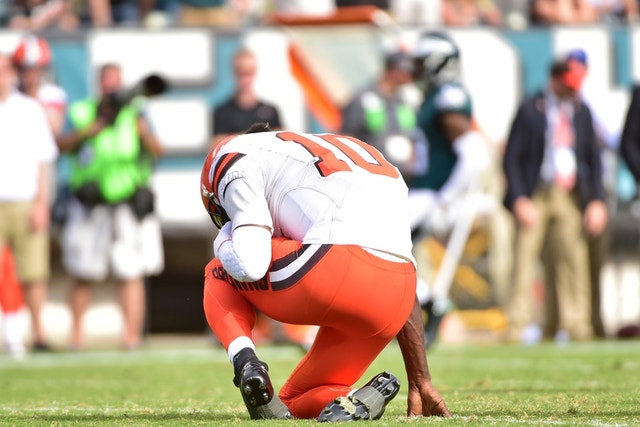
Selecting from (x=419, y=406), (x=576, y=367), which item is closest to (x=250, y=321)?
(x=419, y=406)

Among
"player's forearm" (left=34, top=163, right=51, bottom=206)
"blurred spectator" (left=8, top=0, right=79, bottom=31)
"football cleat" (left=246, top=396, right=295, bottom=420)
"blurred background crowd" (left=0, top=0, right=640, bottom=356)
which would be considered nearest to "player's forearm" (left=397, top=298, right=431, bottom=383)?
"football cleat" (left=246, top=396, right=295, bottom=420)

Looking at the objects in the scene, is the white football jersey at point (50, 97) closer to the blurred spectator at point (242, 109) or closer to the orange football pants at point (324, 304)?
the blurred spectator at point (242, 109)

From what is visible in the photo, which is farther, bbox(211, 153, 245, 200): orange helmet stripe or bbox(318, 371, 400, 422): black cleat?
bbox(211, 153, 245, 200): orange helmet stripe

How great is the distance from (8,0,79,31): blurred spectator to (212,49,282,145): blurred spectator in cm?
226

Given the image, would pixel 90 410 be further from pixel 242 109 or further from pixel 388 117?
pixel 242 109

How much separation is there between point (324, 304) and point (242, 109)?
282 inches

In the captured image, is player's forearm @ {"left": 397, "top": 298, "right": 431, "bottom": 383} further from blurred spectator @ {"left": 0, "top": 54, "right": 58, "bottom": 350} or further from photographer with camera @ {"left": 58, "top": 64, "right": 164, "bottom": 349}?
photographer with camera @ {"left": 58, "top": 64, "right": 164, "bottom": 349}

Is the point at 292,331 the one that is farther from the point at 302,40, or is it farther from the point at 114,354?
the point at 302,40

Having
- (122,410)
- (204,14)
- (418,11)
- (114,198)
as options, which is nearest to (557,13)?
(418,11)

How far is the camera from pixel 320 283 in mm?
5543

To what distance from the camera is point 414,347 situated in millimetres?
5895

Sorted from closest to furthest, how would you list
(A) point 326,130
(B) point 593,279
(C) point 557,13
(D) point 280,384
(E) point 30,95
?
(D) point 280,384 → (E) point 30,95 → (B) point 593,279 → (A) point 326,130 → (C) point 557,13

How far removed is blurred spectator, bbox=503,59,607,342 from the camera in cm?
1279

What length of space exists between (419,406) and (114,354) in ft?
20.4
